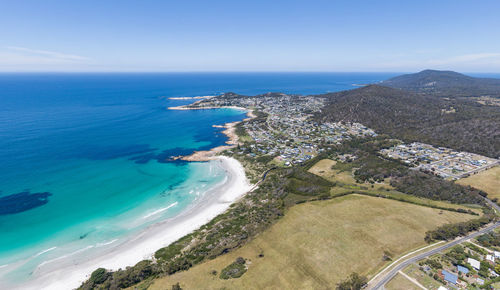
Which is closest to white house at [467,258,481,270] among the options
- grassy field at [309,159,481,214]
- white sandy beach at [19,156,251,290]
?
grassy field at [309,159,481,214]

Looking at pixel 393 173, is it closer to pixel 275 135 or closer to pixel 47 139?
pixel 275 135

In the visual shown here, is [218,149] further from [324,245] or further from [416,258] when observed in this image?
[416,258]

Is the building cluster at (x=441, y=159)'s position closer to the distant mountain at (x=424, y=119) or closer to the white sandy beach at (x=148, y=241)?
the distant mountain at (x=424, y=119)

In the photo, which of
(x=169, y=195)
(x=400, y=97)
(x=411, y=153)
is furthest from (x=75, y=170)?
(x=400, y=97)

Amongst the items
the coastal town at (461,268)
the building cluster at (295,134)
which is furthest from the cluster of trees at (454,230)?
the building cluster at (295,134)

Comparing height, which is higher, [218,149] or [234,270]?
[218,149]

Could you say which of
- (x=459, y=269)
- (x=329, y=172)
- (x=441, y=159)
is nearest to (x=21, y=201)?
(x=329, y=172)

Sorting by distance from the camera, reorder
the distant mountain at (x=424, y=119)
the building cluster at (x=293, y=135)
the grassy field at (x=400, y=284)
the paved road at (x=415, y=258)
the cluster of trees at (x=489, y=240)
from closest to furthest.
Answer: the grassy field at (x=400, y=284) → the paved road at (x=415, y=258) → the cluster of trees at (x=489, y=240) → the building cluster at (x=293, y=135) → the distant mountain at (x=424, y=119)
